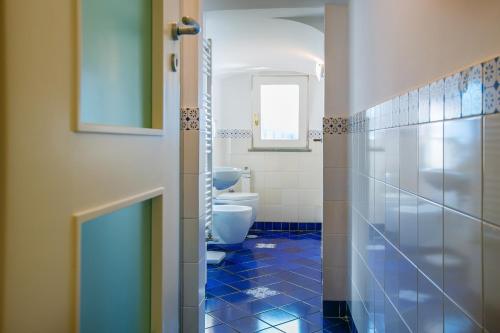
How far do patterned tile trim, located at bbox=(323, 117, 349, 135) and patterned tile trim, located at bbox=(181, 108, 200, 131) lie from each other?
87 centimetres

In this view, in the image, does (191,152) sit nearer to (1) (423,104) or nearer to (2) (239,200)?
(1) (423,104)

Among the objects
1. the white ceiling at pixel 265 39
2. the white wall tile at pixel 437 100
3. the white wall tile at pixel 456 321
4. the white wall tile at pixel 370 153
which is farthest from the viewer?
the white ceiling at pixel 265 39

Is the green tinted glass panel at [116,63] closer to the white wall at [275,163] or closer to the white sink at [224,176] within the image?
the white sink at [224,176]

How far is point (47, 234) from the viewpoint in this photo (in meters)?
0.52

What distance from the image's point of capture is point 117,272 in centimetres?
80

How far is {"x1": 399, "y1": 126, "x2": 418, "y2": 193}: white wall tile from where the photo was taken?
1113 mm

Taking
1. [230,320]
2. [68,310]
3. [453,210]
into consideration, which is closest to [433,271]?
[453,210]

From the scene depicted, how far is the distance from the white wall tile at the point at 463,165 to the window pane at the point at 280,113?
4.08 metres

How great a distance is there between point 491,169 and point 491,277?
189 mm

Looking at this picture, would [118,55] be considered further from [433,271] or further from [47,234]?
[433,271]

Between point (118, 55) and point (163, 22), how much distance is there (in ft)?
0.72

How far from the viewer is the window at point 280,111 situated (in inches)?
195

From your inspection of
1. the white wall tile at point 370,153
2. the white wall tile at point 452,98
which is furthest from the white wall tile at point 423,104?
the white wall tile at point 370,153

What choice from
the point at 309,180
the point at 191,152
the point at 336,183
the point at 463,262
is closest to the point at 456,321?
the point at 463,262
